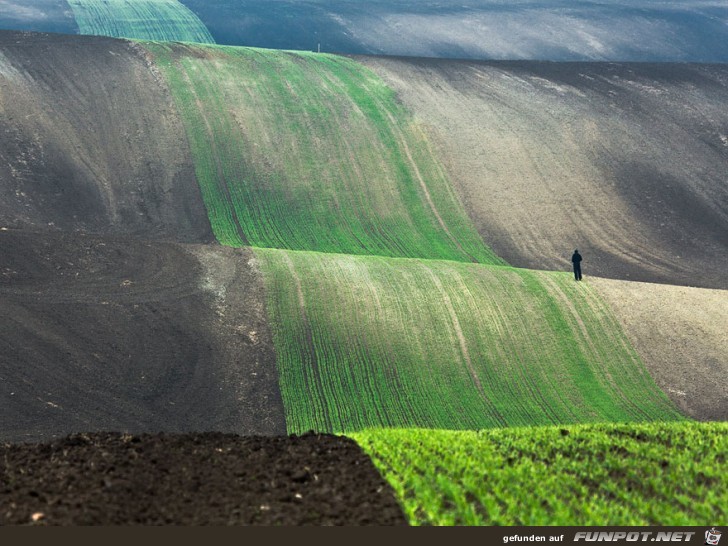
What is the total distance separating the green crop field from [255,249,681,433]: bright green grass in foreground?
3779cm

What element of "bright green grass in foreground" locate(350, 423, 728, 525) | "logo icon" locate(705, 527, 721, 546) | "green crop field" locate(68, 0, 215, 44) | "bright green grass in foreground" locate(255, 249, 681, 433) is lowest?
"bright green grass in foreground" locate(255, 249, 681, 433)

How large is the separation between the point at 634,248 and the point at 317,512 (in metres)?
37.6

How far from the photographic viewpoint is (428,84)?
61750mm

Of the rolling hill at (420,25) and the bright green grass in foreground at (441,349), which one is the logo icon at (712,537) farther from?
the rolling hill at (420,25)

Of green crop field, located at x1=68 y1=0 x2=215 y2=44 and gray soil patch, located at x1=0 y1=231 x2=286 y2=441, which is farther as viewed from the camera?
green crop field, located at x1=68 y1=0 x2=215 y2=44

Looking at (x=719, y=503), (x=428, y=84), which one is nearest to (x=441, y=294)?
(x=719, y=503)

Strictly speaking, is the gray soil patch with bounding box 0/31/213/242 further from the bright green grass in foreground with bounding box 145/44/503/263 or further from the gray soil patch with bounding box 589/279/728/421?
the gray soil patch with bounding box 589/279/728/421

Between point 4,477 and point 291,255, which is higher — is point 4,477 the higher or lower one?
the higher one

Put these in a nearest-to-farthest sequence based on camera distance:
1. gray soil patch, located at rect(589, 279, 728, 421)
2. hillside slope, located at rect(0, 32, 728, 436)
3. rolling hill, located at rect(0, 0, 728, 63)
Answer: gray soil patch, located at rect(589, 279, 728, 421) < hillside slope, located at rect(0, 32, 728, 436) < rolling hill, located at rect(0, 0, 728, 63)

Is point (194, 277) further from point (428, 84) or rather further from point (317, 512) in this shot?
point (428, 84)

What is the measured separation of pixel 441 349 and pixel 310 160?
22146mm

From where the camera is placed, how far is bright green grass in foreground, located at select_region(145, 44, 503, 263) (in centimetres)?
4662

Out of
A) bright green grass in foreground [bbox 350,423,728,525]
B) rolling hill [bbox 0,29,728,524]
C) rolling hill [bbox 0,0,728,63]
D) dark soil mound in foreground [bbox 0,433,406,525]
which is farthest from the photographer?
rolling hill [bbox 0,0,728,63]

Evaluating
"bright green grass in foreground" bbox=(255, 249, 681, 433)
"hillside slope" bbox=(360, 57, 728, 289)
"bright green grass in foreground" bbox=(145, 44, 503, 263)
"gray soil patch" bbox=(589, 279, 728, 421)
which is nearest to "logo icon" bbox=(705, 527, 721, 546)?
"bright green grass in foreground" bbox=(255, 249, 681, 433)
